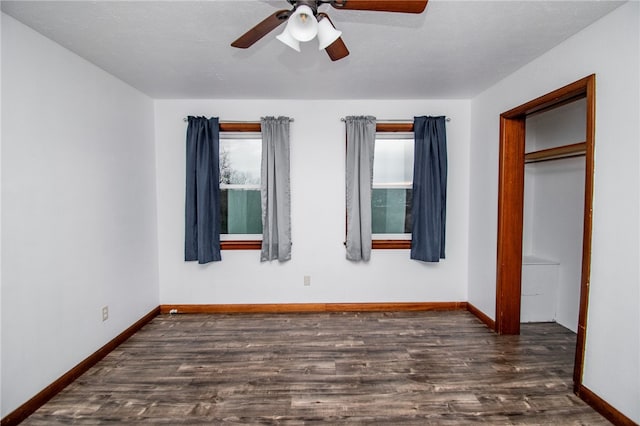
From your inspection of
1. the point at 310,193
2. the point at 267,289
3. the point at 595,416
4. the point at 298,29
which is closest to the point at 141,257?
the point at 267,289

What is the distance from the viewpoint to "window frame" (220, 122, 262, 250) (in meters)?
3.23

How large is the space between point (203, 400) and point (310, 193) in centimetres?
210

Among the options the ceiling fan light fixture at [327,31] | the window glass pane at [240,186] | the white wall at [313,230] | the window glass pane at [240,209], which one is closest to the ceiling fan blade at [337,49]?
the ceiling fan light fixture at [327,31]

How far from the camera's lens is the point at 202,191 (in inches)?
123

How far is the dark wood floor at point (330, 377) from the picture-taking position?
179 centimetres

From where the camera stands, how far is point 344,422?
172 cm

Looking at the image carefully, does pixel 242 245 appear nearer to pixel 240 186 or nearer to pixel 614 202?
pixel 240 186

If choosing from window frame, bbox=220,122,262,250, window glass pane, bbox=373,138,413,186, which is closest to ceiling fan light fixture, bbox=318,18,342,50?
window frame, bbox=220,122,262,250

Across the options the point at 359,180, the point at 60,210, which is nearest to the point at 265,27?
the point at 60,210

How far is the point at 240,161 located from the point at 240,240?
906mm

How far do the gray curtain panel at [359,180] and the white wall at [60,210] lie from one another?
85.3 inches

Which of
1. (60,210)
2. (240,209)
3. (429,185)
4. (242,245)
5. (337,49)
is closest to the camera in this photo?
(337,49)

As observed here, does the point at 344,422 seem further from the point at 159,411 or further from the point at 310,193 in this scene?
the point at 310,193

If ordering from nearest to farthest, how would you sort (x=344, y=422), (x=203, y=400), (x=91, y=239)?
(x=344, y=422) → (x=203, y=400) → (x=91, y=239)
